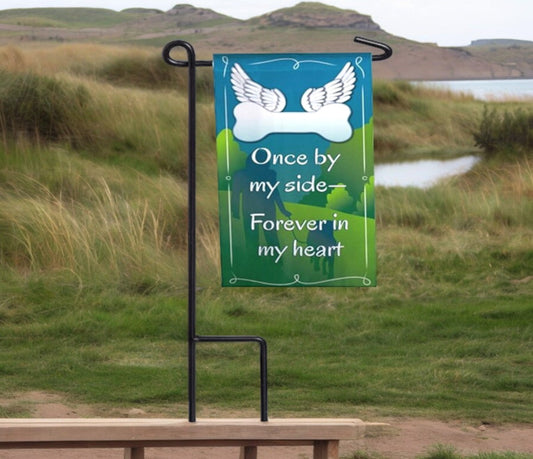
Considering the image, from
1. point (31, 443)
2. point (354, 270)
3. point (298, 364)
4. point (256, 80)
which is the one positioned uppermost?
point (256, 80)

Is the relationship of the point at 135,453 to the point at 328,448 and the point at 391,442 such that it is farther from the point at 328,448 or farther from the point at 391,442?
the point at 391,442

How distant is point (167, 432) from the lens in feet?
13.3

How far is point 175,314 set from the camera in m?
8.53

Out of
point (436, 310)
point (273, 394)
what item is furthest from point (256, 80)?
point (436, 310)

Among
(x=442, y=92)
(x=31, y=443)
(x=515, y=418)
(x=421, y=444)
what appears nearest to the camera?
(x=31, y=443)

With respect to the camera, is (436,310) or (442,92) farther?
(442,92)

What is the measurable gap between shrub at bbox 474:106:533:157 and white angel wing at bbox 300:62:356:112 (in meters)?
16.3

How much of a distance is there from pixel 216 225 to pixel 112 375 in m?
4.20

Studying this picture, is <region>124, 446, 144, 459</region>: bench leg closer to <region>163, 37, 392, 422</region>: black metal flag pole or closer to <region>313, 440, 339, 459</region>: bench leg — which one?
→ <region>163, 37, 392, 422</region>: black metal flag pole

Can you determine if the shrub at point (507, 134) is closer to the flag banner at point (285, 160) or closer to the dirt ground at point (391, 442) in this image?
the dirt ground at point (391, 442)

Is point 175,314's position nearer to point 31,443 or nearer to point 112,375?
point 112,375

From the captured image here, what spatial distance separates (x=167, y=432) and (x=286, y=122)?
4.15 feet

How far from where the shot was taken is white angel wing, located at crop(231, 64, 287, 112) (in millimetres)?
4254

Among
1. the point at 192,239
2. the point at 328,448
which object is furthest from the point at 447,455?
the point at 192,239
